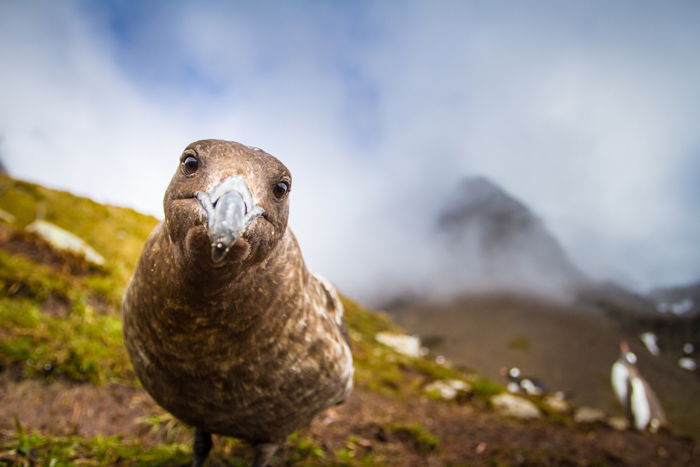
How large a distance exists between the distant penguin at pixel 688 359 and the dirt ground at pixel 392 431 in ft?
149

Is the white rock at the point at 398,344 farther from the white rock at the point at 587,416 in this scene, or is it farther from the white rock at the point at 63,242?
the white rock at the point at 63,242

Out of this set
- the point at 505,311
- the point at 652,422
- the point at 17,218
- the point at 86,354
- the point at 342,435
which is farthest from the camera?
the point at 505,311

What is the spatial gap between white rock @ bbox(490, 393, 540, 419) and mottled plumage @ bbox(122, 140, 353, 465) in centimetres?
1067

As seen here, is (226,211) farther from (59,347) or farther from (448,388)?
(448,388)

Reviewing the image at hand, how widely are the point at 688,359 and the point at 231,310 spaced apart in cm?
6217

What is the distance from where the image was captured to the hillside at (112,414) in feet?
12.1

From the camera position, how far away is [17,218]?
992cm

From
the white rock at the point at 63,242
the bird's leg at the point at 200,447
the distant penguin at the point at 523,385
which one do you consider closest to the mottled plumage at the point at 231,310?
the bird's leg at the point at 200,447

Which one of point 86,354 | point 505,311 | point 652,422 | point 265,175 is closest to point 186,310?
point 265,175

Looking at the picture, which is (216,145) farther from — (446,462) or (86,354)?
(446,462)

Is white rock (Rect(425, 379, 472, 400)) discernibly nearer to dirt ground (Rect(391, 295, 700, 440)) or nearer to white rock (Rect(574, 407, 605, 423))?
white rock (Rect(574, 407, 605, 423))

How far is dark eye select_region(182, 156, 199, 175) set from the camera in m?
1.75

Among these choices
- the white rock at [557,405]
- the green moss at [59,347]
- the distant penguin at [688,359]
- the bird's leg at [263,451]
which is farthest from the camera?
the distant penguin at [688,359]

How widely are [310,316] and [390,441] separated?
4.12 metres
